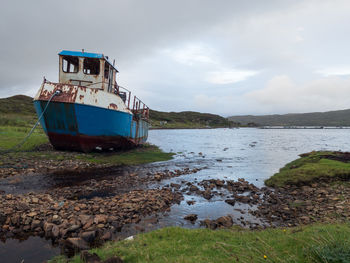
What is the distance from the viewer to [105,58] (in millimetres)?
20031

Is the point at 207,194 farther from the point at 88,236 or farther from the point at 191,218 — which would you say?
the point at 88,236

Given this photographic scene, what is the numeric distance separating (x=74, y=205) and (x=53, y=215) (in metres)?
0.98

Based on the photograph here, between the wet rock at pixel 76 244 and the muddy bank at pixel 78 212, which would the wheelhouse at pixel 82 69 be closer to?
the muddy bank at pixel 78 212

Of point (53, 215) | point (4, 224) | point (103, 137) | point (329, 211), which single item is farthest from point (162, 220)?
point (103, 137)

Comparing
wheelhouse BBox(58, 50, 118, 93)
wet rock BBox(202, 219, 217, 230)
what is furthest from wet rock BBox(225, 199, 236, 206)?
wheelhouse BBox(58, 50, 118, 93)

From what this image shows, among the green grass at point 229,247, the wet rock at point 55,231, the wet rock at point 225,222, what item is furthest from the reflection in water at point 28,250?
the wet rock at point 225,222

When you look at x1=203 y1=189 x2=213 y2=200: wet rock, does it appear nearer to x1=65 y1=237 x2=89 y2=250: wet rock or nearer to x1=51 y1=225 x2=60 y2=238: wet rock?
x1=65 y1=237 x2=89 y2=250: wet rock

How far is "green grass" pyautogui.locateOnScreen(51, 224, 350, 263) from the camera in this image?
150 inches

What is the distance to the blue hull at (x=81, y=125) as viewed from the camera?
56.0 ft

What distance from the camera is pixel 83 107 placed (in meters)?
17.0

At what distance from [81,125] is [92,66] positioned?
646 centimetres

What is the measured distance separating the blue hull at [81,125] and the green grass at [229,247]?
43.9 feet

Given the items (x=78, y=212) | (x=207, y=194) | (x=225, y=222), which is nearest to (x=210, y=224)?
(x=225, y=222)

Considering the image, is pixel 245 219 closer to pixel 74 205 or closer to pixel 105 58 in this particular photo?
pixel 74 205
